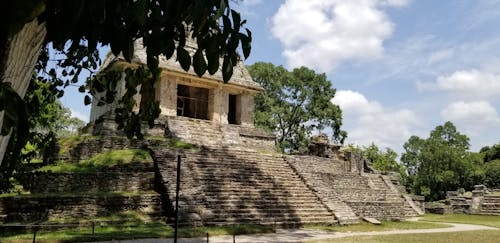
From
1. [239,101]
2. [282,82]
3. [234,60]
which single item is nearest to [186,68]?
[234,60]

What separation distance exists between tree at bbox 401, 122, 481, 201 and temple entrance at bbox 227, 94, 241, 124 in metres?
21.9

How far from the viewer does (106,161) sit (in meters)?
13.3

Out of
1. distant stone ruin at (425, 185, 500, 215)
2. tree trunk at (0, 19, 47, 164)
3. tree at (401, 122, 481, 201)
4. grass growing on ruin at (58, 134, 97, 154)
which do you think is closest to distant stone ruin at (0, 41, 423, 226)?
grass growing on ruin at (58, 134, 97, 154)

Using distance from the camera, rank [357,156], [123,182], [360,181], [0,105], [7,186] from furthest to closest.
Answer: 1. [357,156]
2. [360,181]
3. [123,182]
4. [7,186]
5. [0,105]

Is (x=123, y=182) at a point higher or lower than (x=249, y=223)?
higher

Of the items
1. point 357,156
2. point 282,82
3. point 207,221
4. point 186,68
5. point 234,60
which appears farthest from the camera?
point 282,82

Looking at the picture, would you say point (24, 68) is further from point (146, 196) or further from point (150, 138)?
point (150, 138)

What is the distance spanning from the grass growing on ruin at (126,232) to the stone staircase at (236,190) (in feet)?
2.07

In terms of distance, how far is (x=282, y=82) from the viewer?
3456 centimetres

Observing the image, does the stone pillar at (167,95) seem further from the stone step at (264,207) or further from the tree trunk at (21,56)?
the tree trunk at (21,56)

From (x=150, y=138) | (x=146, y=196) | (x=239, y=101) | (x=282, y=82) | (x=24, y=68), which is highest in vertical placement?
(x=282, y=82)

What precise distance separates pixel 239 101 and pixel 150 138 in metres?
6.08

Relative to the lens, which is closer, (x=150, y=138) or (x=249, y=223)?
(x=249, y=223)

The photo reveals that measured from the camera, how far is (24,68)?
1835 millimetres
